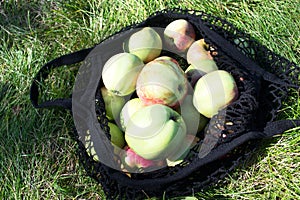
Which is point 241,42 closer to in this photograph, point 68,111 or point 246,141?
point 246,141

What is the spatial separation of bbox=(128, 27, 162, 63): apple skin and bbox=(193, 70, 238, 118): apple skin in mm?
277

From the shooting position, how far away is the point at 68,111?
211 cm

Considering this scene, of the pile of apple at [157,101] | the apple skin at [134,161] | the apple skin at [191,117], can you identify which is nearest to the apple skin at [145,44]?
the pile of apple at [157,101]

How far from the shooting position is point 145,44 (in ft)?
6.45

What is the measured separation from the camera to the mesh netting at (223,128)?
1741 millimetres

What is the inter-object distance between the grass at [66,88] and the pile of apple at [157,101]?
0.24 metres

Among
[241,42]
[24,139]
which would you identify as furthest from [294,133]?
[24,139]

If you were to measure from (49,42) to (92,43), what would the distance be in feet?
0.74

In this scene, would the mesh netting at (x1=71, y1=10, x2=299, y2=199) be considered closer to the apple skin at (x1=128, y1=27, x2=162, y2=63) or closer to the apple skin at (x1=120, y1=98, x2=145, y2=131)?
the apple skin at (x1=120, y1=98, x2=145, y2=131)

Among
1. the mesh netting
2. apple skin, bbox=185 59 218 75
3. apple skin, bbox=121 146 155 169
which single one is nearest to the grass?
the mesh netting

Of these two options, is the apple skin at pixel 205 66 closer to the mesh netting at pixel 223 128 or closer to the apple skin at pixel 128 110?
the mesh netting at pixel 223 128

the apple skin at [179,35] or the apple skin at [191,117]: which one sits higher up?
the apple skin at [179,35]

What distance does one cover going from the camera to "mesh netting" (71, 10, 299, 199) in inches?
68.6

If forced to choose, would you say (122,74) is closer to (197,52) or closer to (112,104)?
(112,104)
